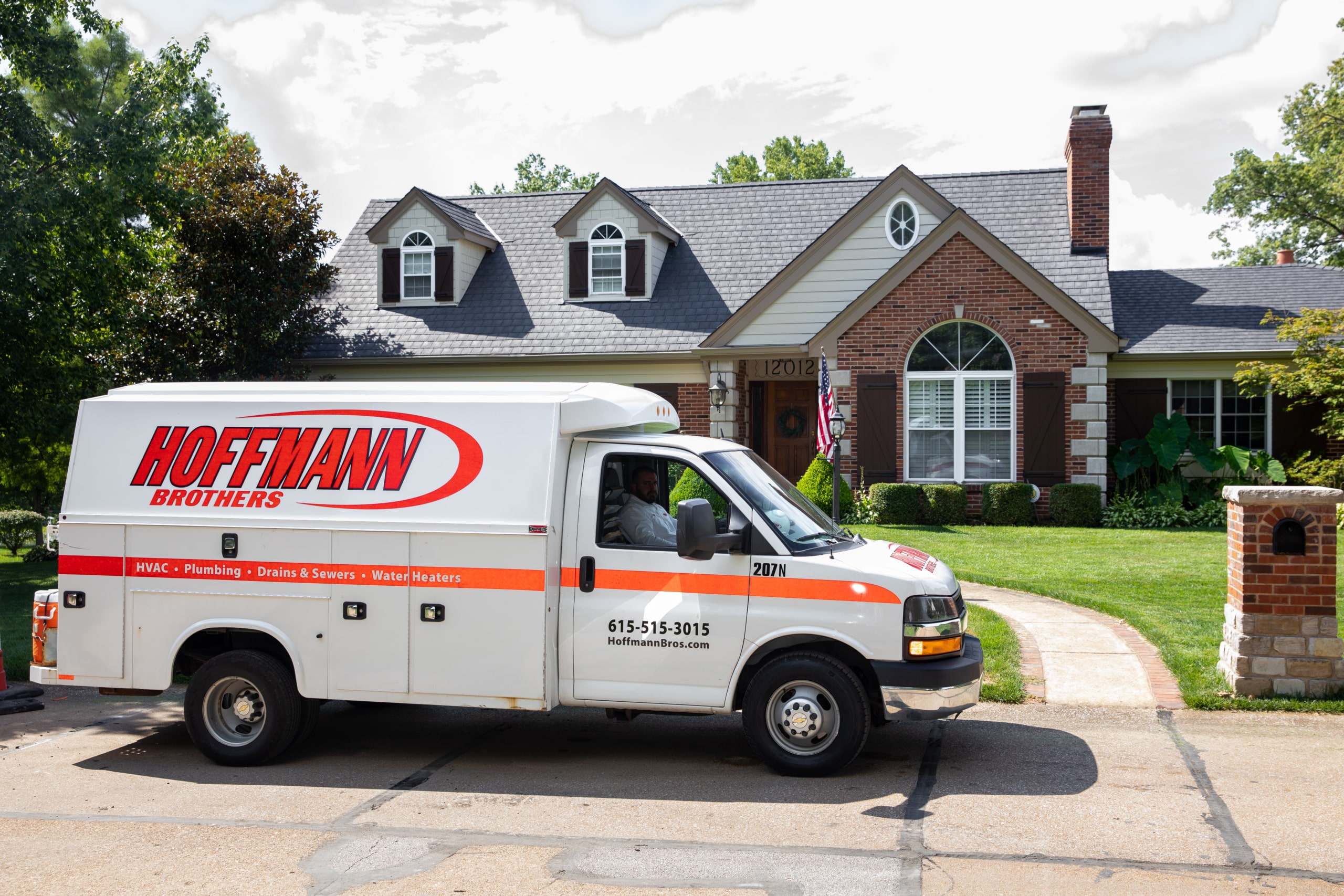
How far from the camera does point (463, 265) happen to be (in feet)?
75.9

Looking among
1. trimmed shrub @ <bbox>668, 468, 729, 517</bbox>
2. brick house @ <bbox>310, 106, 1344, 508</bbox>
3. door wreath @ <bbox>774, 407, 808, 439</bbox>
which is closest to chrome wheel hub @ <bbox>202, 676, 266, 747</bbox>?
trimmed shrub @ <bbox>668, 468, 729, 517</bbox>

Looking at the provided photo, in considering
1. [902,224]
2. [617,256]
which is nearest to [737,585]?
[902,224]

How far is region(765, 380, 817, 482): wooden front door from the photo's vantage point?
21484mm

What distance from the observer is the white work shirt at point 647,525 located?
646 cm

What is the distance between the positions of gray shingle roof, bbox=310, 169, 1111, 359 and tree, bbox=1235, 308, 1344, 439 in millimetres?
3032

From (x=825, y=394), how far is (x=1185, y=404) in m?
8.98

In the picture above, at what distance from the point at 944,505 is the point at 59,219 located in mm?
13870

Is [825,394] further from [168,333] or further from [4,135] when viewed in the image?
[168,333]

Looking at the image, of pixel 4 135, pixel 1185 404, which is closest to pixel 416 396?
pixel 4 135

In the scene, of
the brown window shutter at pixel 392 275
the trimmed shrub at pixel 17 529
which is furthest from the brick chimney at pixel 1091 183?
the trimmed shrub at pixel 17 529

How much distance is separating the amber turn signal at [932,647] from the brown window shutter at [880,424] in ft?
43.7

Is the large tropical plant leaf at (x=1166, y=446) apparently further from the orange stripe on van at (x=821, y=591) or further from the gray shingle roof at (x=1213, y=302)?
the orange stripe on van at (x=821, y=591)

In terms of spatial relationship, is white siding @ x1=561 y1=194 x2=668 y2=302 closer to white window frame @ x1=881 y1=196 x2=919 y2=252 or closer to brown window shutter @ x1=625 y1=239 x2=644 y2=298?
brown window shutter @ x1=625 y1=239 x2=644 y2=298

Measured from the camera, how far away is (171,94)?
23.4 metres
